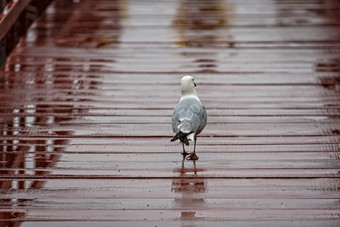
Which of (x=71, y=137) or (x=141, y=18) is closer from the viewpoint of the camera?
(x=71, y=137)

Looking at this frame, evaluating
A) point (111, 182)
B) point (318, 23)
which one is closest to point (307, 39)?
point (318, 23)

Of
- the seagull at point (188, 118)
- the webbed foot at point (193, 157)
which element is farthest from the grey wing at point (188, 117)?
the webbed foot at point (193, 157)

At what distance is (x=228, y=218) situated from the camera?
3.14m

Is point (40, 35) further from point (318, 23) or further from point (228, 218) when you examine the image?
point (228, 218)

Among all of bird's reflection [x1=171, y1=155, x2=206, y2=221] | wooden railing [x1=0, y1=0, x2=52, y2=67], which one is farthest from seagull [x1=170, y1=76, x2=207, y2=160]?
wooden railing [x1=0, y1=0, x2=52, y2=67]

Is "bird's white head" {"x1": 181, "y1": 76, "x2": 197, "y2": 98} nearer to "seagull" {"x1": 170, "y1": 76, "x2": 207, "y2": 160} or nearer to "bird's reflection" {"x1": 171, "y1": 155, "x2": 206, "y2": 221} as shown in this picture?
"seagull" {"x1": 170, "y1": 76, "x2": 207, "y2": 160}

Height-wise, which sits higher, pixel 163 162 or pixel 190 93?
pixel 190 93

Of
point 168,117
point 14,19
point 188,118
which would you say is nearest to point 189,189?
point 188,118

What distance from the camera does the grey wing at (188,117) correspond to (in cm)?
368

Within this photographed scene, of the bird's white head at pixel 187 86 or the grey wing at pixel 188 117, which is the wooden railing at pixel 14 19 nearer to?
the bird's white head at pixel 187 86

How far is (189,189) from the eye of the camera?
3461 millimetres

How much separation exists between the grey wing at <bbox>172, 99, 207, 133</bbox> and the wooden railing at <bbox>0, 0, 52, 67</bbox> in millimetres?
2016

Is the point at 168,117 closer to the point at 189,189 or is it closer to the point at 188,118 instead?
the point at 188,118

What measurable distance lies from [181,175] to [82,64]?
2287mm
